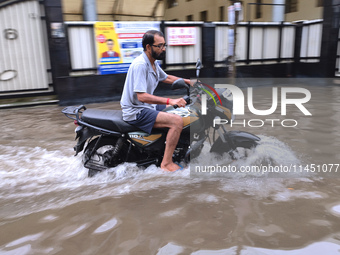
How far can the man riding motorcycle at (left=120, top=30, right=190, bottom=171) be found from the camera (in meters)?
3.70

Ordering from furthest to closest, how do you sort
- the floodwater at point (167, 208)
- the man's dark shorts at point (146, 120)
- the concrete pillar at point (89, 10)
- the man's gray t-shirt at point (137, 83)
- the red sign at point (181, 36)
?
1. the red sign at point (181, 36)
2. the concrete pillar at point (89, 10)
3. the man's dark shorts at point (146, 120)
4. the man's gray t-shirt at point (137, 83)
5. the floodwater at point (167, 208)

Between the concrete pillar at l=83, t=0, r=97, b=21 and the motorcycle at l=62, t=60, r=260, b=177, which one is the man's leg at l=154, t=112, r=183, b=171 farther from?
the concrete pillar at l=83, t=0, r=97, b=21

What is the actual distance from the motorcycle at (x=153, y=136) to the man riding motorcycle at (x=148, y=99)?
0.11 metres

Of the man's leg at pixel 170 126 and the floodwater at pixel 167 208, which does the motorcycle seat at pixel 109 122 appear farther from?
the floodwater at pixel 167 208

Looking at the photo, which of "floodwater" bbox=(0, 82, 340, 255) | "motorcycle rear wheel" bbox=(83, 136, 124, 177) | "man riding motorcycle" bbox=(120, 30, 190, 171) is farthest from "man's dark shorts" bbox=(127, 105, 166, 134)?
"floodwater" bbox=(0, 82, 340, 255)

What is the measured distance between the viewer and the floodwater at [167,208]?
104 inches

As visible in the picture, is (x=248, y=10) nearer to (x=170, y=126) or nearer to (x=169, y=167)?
(x=170, y=126)

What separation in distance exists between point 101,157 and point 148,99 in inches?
41.1

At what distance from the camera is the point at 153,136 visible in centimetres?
392

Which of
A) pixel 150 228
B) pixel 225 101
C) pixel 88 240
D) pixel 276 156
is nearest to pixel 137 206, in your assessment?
pixel 150 228

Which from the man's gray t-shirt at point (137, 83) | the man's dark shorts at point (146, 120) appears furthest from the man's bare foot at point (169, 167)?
the man's gray t-shirt at point (137, 83)

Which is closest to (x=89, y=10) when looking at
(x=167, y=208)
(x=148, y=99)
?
(x=148, y=99)

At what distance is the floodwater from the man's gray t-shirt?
797mm

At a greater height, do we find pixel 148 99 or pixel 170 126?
pixel 148 99
